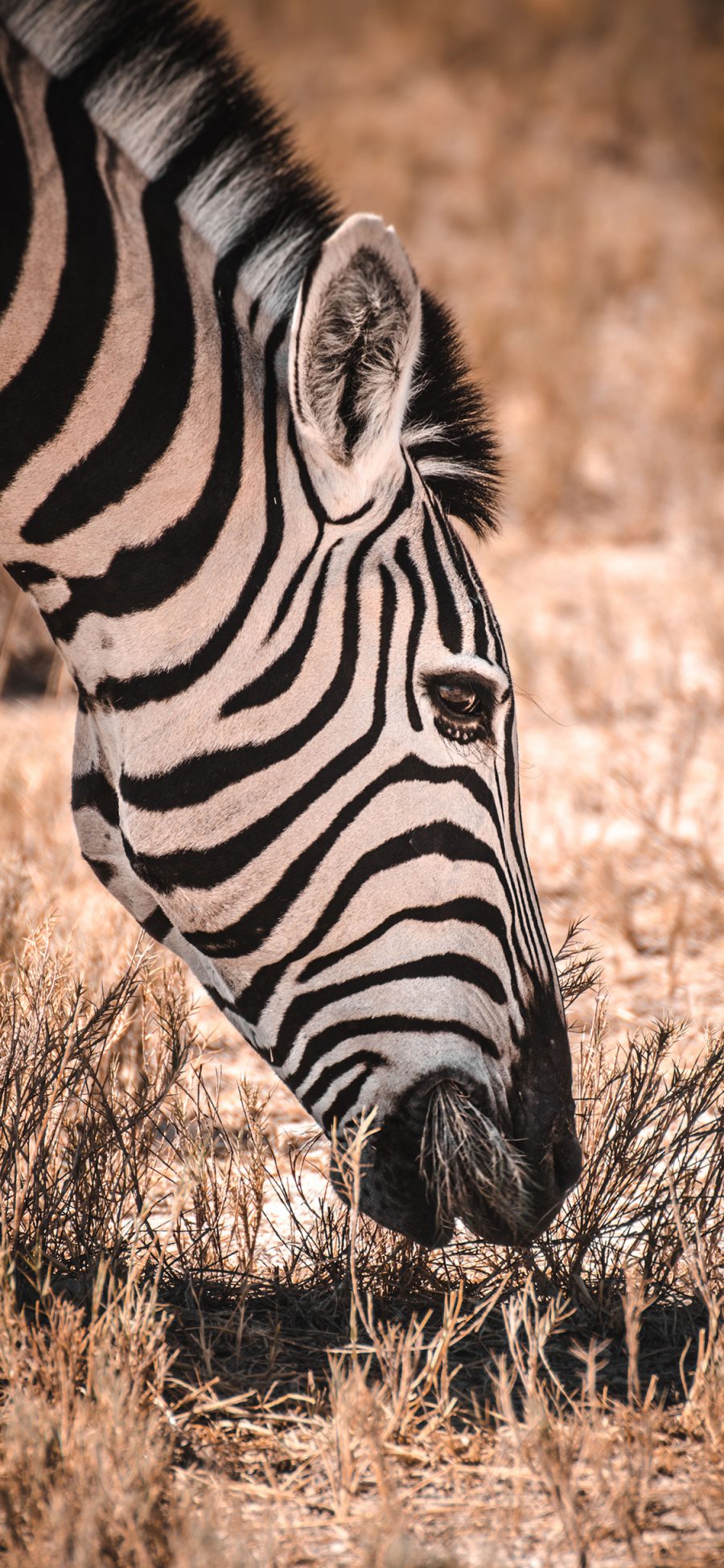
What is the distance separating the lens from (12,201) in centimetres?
218

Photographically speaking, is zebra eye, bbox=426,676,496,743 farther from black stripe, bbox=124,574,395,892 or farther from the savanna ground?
the savanna ground

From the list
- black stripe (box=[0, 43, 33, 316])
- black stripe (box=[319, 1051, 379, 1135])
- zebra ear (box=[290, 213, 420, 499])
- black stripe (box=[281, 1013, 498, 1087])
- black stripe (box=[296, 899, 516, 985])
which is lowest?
black stripe (box=[319, 1051, 379, 1135])

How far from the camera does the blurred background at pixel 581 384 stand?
5254 mm

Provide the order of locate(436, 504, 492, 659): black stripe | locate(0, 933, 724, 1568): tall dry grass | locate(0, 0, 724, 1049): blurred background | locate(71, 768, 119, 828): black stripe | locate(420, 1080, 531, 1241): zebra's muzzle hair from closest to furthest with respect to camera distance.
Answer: locate(0, 933, 724, 1568): tall dry grass < locate(420, 1080, 531, 1241): zebra's muzzle hair < locate(436, 504, 492, 659): black stripe < locate(71, 768, 119, 828): black stripe < locate(0, 0, 724, 1049): blurred background

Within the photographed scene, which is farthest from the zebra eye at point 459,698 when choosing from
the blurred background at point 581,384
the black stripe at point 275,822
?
the blurred background at point 581,384

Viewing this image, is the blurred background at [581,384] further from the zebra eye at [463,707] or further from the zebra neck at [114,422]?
the zebra neck at [114,422]

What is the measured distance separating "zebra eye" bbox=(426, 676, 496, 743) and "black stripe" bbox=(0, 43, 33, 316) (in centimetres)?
99

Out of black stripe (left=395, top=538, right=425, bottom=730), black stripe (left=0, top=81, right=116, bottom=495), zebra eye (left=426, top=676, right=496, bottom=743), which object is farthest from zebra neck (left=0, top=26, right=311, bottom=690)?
zebra eye (left=426, top=676, right=496, bottom=743)

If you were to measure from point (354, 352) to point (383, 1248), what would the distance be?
1835mm

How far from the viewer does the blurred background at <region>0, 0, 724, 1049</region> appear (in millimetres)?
5254

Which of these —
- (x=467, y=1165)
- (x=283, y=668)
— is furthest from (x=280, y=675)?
(x=467, y=1165)

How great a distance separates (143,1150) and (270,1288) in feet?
1.34

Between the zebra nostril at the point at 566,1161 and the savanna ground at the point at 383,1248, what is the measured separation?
0.66 ft

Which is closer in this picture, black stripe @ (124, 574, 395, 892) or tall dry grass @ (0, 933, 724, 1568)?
tall dry grass @ (0, 933, 724, 1568)
